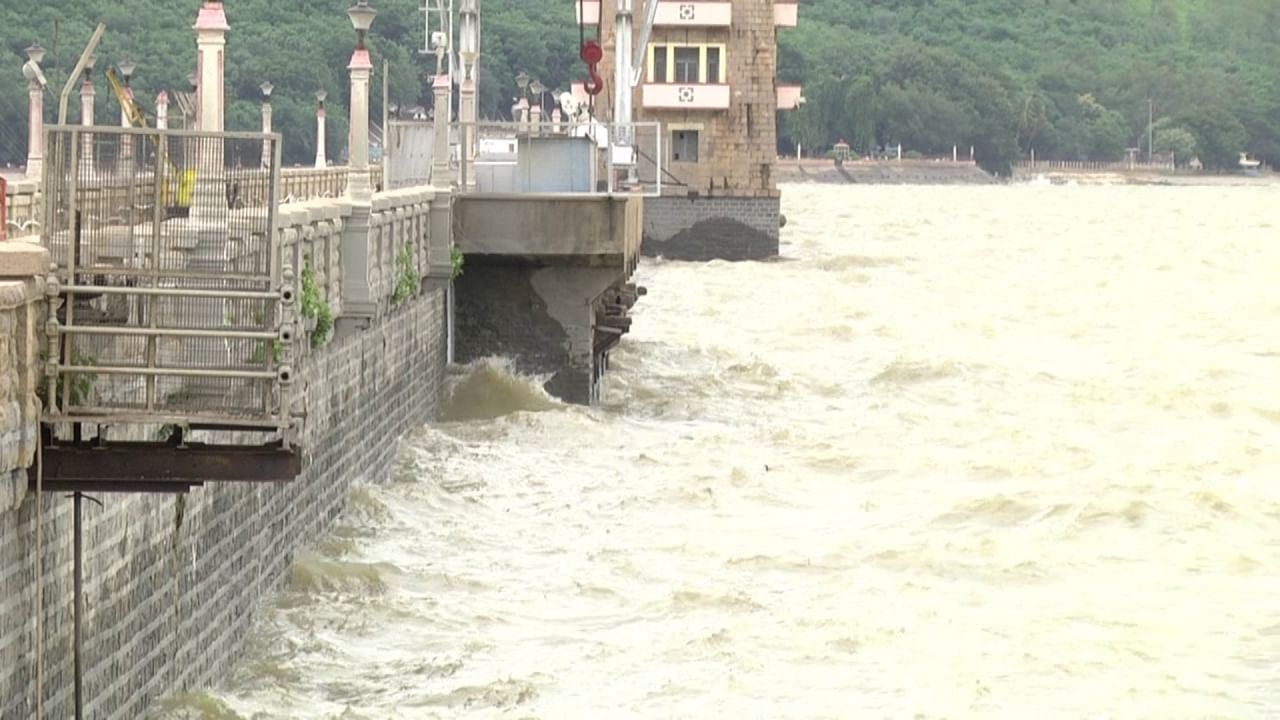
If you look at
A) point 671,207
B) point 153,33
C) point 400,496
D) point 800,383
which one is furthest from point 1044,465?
point 671,207

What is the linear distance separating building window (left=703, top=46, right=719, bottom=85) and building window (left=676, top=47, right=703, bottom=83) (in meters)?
0.32

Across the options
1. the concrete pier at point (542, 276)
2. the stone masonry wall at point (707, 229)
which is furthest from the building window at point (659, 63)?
the concrete pier at point (542, 276)

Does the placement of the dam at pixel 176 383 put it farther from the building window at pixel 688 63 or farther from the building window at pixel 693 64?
the building window at pixel 688 63

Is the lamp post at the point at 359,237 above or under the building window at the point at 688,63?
under

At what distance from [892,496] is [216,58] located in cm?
1456

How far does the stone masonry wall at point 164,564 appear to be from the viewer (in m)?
14.1

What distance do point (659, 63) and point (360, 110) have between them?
59.6m

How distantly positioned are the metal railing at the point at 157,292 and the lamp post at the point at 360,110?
30.7 feet

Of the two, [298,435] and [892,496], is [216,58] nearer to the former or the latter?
[298,435]

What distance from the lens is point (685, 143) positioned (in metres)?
85.8

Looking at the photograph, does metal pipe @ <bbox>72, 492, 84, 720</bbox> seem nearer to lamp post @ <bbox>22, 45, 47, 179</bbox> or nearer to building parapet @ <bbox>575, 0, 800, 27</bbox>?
lamp post @ <bbox>22, 45, 47, 179</bbox>

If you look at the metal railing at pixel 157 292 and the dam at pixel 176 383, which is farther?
the metal railing at pixel 157 292

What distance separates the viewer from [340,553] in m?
24.1

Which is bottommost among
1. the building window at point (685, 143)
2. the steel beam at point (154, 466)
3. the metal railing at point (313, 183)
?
the steel beam at point (154, 466)
